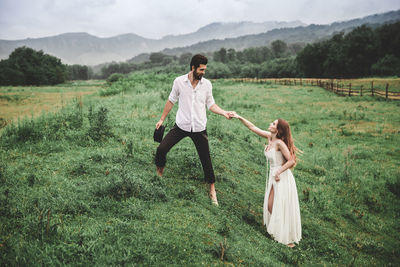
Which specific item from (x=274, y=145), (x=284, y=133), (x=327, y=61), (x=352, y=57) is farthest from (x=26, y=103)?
(x=327, y=61)

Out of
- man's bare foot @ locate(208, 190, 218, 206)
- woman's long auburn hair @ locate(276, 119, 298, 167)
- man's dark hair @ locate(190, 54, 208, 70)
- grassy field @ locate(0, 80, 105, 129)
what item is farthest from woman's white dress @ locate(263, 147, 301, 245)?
grassy field @ locate(0, 80, 105, 129)

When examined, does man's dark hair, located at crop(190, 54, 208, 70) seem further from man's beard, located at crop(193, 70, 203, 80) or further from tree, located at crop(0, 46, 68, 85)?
tree, located at crop(0, 46, 68, 85)

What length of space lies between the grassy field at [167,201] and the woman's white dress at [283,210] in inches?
10.5

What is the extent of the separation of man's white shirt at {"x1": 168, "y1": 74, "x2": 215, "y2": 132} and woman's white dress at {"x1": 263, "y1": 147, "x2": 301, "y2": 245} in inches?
64.1

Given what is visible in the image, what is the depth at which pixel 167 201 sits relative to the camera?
4.89m

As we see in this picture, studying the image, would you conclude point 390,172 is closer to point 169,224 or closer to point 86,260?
point 169,224

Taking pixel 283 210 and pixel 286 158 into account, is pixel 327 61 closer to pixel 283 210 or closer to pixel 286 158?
pixel 286 158

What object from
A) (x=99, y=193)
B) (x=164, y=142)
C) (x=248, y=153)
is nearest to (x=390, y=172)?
(x=248, y=153)

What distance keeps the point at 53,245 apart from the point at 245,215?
371 centimetres

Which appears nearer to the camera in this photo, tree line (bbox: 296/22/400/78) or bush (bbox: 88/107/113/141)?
bush (bbox: 88/107/113/141)

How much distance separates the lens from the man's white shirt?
4980mm

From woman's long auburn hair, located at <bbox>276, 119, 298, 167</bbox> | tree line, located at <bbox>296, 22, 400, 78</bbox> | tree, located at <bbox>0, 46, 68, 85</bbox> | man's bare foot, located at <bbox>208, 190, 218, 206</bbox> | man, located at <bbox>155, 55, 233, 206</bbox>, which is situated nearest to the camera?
man, located at <bbox>155, 55, 233, 206</bbox>

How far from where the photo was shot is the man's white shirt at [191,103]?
16.3 feet

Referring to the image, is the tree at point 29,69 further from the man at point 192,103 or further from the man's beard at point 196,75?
the man's beard at point 196,75
